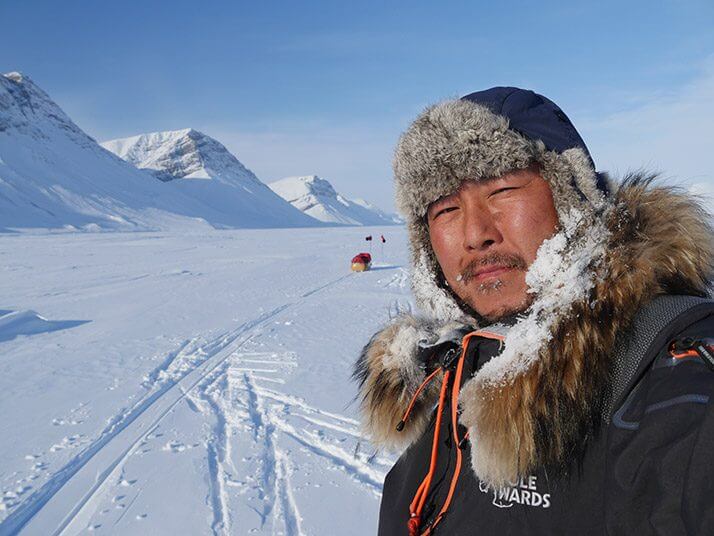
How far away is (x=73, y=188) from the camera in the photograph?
255 feet

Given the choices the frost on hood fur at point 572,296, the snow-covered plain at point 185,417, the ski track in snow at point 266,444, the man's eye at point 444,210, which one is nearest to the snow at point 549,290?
the frost on hood fur at point 572,296

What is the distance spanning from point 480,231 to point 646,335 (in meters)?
0.47

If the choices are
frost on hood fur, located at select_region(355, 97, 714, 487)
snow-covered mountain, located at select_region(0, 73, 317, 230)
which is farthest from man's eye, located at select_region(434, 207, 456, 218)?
snow-covered mountain, located at select_region(0, 73, 317, 230)

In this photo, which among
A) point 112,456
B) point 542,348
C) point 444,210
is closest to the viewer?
point 542,348

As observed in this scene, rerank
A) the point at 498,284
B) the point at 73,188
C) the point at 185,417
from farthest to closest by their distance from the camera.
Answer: the point at 73,188 → the point at 185,417 → the point at 498,284

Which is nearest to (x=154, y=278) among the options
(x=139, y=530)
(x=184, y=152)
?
(x=139, y=530)

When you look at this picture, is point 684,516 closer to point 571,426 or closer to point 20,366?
point 571,426

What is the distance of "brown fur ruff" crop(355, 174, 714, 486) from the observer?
91 centimetres

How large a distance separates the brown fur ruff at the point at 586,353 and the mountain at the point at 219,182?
9246 centimetres

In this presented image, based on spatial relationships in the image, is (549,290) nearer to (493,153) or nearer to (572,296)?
(572,296)

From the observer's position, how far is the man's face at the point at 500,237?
4.00ft

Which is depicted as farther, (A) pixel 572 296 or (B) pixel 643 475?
(A) pixel 572 296

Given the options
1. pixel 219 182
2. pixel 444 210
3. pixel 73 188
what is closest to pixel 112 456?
pixel 444 210

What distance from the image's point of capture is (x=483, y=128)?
4.37 feet
